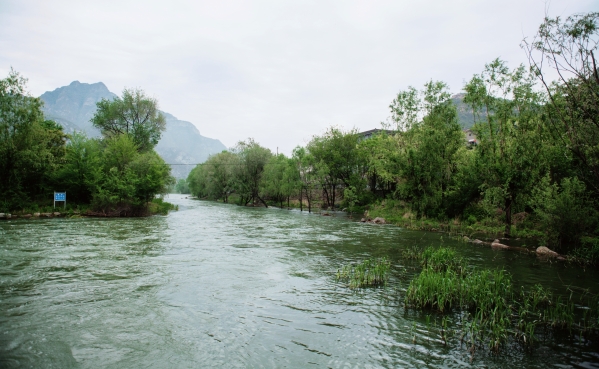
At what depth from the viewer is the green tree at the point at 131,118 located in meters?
57.3

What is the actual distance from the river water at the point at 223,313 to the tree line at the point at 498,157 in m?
5.35

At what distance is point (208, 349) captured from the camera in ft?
24.4

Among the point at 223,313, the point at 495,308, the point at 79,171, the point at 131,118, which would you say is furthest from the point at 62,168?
the point at 495,308

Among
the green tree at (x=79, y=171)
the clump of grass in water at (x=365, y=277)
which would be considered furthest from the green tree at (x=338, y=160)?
the clump of grass in water at (x=365, y=277)

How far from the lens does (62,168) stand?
39000mm

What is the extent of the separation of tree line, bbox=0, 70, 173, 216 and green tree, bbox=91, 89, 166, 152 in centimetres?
1138

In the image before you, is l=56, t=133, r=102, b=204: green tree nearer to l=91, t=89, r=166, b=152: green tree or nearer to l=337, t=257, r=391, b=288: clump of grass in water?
l=91, t=89, r=166, b=152: green tree

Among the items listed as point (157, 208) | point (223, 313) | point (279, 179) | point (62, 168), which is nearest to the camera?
point (223, 313)

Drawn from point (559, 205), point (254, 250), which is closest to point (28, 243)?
point (254, 250)

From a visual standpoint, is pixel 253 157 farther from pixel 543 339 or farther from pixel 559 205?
pixel 543 339

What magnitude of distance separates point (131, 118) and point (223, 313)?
59.2 meters

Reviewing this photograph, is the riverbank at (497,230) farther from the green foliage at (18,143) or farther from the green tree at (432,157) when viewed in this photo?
the green foliage at (18,143)

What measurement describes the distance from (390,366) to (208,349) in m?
4.04

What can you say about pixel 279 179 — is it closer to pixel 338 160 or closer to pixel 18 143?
pixel 338 160
